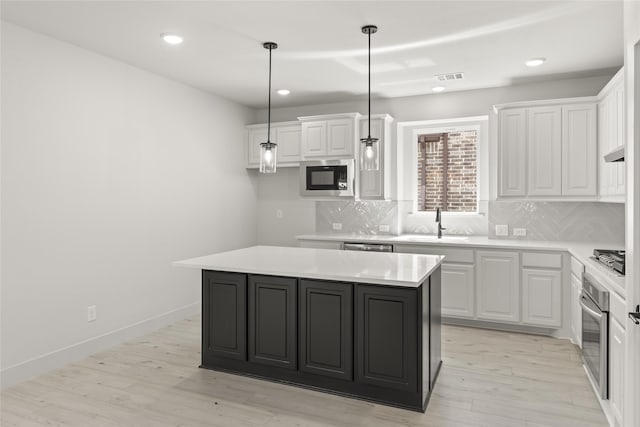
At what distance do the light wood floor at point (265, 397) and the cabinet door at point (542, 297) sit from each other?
0.45 meters

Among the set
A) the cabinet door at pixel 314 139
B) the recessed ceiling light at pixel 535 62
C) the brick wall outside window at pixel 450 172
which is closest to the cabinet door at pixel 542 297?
the brick wall outside window at pixel 450 172

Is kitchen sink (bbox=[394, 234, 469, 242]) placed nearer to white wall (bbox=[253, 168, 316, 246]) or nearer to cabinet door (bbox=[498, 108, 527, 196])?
cabinet door (bbox=[498, 108, 527, 196])

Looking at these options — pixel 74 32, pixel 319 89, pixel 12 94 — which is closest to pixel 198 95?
pixel 319 89

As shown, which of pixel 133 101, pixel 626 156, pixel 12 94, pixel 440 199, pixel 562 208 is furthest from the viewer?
pixel 440 199

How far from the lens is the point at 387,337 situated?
275cm

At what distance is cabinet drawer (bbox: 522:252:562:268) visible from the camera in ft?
13.4

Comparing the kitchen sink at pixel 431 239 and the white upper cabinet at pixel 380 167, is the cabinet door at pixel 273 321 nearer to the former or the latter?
the kitchen sink at pixel 431 239

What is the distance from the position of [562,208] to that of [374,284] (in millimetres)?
2927

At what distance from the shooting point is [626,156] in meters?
1.96

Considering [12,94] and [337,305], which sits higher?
[12,94]

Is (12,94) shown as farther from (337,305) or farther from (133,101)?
(337,305)

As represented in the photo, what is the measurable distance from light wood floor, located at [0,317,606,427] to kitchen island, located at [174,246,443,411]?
0.12 meters

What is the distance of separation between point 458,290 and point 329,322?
210cm

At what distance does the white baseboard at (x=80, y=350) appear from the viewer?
3.11 m
